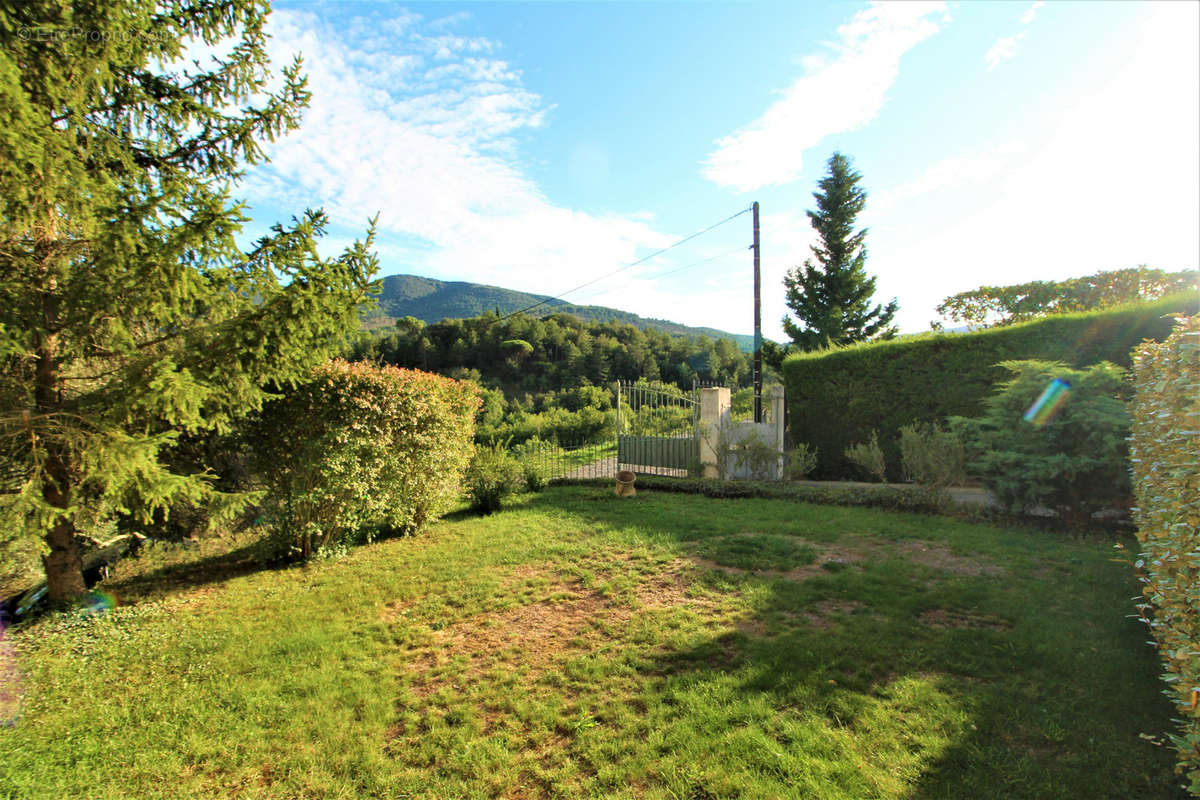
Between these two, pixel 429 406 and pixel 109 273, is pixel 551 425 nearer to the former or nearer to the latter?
pixel 429 406

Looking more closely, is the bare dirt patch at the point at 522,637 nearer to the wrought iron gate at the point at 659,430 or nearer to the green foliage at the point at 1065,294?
the wrought iron gate at the point at 659,430

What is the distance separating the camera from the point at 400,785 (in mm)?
2215

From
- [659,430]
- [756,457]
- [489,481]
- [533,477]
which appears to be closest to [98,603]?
[489,481]

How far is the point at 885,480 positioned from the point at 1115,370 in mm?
4154

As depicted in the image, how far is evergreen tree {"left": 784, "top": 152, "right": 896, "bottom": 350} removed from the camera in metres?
21.6

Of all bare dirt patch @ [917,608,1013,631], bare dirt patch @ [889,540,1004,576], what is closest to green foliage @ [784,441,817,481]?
bare dirt patch @ [889,540,1004,576]

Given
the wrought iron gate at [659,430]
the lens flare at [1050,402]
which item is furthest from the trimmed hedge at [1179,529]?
the wrought iron gate at [659,430]

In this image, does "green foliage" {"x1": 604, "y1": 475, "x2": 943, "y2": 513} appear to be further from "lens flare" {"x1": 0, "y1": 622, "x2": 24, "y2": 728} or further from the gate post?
"lens flare" {"x1": 0, "y1": 622, "x2": 24, "y2": 728}

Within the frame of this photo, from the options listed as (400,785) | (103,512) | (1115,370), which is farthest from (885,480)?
(103,512)

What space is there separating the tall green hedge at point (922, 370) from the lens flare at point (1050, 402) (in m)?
1.78

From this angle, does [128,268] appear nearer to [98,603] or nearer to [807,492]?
[98,603]

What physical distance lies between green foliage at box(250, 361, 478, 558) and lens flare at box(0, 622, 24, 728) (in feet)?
7.02

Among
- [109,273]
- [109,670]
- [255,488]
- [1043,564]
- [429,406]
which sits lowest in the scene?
[109,670]

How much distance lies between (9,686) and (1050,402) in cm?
932
